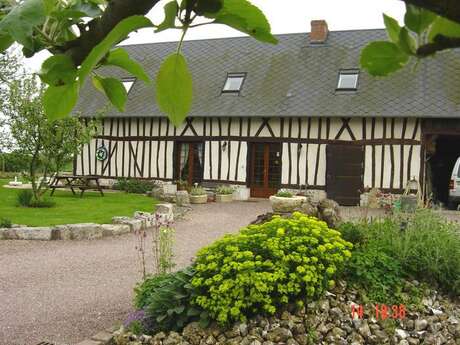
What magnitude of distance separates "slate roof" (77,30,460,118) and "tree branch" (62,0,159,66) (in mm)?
13175

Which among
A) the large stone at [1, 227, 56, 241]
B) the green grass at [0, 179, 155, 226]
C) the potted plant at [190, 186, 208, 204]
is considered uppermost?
the potted plant at [190, 186, 208, 204]

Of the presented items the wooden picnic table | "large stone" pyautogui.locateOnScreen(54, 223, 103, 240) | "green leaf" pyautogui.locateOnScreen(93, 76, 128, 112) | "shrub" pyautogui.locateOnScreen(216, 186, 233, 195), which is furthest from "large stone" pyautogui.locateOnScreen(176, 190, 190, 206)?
"green leaf" pyautogui.locateOnScreen(93, 76, 128, 112)

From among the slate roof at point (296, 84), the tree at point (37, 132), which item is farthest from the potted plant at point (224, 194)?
the tree at point (37, 132)

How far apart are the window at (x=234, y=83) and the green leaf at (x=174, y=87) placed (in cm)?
1717

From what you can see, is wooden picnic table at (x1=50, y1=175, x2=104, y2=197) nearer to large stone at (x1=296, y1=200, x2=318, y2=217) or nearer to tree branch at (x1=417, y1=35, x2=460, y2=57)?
large stone at (x1=296, y1=200, x2=318, y2=217)

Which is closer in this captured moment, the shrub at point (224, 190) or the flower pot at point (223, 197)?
the flower pot at point (223, 197)

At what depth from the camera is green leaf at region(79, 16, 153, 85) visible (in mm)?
419

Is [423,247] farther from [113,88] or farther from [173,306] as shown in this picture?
[113,88]

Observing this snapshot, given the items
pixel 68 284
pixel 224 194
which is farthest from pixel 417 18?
pixel 224 194

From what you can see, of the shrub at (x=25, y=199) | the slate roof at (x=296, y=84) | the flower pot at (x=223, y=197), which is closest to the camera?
the shrub at (x=25, y=199)

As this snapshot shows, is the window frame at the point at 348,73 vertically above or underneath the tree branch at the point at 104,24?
above

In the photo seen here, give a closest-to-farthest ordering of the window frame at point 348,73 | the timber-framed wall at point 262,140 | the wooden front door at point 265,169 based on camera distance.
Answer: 1. the timber-framed wall at point 262,140
2. the window frame at point 348,73
3. the wooden front door at point 265,169

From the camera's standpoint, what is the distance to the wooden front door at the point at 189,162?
17.8 metres

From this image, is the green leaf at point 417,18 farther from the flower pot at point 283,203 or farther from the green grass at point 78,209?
the flower pot at point 283,203
